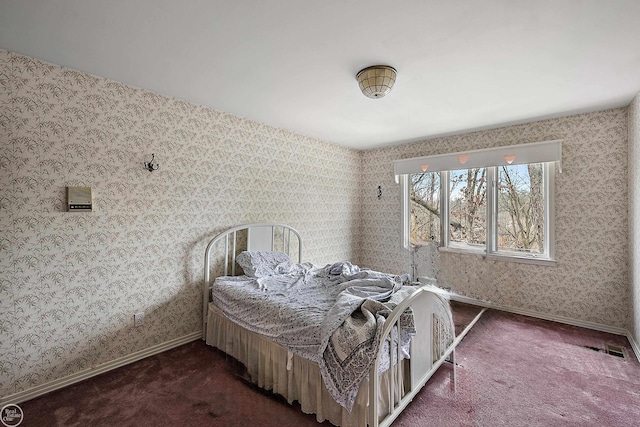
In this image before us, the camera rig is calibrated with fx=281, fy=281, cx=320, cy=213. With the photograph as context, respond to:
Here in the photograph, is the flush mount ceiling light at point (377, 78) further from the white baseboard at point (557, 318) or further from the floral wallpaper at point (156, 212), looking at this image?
the white baseboard at point (557, 318)

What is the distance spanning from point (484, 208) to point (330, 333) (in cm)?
337

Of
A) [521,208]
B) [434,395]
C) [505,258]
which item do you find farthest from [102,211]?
[521,208]

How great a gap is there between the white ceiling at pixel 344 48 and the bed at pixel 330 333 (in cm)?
165

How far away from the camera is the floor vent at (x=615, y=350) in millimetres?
2650

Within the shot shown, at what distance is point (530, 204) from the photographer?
3729 millimetres

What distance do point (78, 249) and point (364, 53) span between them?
2.70 metres

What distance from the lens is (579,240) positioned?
10.8 ft

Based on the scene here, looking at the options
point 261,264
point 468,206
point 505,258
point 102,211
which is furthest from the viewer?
point 468,206

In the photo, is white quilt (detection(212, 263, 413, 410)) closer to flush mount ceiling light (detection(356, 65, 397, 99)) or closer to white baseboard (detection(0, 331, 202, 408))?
white baseboard (detection(0, 331, 202, 408))

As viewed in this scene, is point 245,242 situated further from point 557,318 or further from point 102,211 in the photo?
point 557,318

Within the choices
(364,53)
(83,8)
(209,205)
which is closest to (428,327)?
(364,53)

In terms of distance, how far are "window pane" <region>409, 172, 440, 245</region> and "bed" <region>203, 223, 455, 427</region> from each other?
208 centimetres

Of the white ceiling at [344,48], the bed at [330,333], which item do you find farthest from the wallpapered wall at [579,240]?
the bed at [330,333]

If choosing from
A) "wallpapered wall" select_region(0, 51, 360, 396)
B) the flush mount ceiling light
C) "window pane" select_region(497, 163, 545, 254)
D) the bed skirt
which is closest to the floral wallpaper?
"wallpapered wall" select_region(0, 51, 360, 396)
